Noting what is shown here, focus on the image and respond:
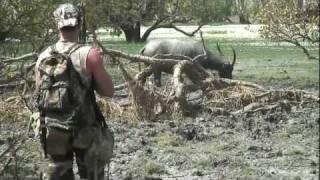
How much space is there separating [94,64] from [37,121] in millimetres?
650

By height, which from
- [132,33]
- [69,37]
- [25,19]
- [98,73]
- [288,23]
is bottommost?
[132,33]

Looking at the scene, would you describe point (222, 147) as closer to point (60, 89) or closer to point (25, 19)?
point (25, 19)

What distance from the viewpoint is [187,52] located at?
20.4 metres

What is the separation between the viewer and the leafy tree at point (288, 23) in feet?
39.7

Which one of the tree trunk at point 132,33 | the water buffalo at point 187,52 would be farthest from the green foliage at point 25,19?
the tree trunk at point 132,33

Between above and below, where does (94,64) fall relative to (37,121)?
above

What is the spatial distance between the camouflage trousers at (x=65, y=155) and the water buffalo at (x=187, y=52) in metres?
A: 14.1

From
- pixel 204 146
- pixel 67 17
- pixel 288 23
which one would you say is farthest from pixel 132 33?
pixel 67 17

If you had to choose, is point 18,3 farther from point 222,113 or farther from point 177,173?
point 222,113

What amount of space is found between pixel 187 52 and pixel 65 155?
608 inches

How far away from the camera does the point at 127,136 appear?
32.2 feet

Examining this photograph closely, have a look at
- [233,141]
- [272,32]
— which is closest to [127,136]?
[233,141]

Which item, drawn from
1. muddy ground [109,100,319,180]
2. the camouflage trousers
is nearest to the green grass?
muddy ground [109,100,319,180]

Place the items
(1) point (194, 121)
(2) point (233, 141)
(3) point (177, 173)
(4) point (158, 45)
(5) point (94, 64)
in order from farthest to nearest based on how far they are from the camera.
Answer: (4) point (158, 45) → (1) point (194, 121) → (2) point (233, 141) → (3) point (177, 173) → (5) point (94, 64)
